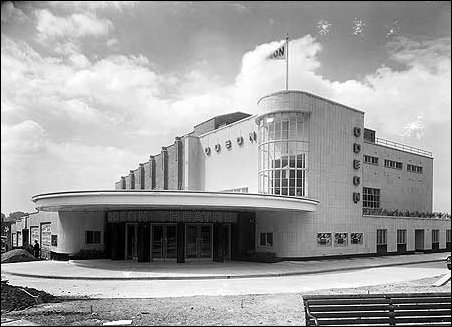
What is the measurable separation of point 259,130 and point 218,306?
22.2 metres

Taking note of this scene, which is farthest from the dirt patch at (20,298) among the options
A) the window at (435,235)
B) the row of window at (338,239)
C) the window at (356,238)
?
the window at (435,235)

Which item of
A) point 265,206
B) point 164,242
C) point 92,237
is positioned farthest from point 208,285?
point 92,237

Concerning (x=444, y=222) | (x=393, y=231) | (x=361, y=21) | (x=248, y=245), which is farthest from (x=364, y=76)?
(x=444, y=222)

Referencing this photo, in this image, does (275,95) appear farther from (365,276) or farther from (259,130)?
(365,276)

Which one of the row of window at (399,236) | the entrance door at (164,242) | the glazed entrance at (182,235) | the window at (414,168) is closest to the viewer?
the glazed entrance at (182,235)

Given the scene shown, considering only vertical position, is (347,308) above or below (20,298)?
above

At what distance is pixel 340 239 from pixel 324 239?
182cm

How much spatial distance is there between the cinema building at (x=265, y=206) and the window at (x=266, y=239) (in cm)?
6

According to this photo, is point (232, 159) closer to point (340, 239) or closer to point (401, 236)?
point (340, 239)

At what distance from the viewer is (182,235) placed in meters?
28.1

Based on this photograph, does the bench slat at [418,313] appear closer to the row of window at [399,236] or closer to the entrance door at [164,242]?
the entrance door at [164,242]

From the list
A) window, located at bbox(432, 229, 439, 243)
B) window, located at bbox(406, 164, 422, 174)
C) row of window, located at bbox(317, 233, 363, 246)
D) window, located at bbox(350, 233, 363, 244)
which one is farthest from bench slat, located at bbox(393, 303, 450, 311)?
window, located at bbox(406, 164, 422, 174)

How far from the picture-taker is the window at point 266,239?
31.2 meters

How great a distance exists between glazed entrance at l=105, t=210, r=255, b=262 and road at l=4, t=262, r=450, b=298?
7.85 metres
